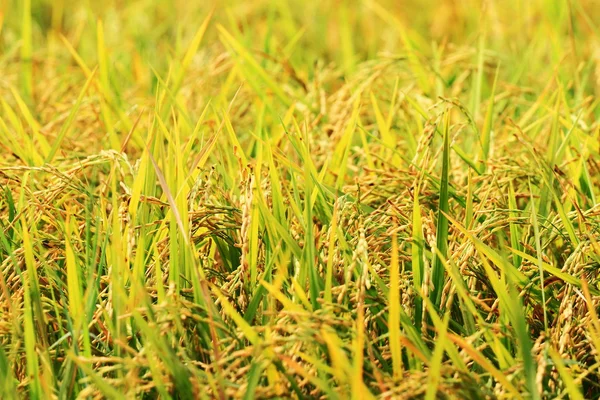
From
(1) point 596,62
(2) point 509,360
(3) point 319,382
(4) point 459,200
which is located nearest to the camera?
(3) point 319,382

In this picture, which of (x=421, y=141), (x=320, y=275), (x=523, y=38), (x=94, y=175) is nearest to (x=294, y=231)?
(x=320, y=275)

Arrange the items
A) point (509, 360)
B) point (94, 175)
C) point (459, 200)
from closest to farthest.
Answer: point (509, 360), point (459, 200), point (94, 175)

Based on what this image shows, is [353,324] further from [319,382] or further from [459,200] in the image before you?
[459,200]

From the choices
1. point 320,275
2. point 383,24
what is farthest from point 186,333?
point 383,24

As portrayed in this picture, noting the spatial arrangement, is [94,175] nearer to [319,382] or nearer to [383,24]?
[319,382]

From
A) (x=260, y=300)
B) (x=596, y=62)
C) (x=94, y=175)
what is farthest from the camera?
(x=596, y=62)

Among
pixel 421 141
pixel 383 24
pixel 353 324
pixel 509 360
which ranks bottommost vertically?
pixel 509 360

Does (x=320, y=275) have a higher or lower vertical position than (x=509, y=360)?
higher

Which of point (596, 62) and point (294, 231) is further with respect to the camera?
point (596, 62)

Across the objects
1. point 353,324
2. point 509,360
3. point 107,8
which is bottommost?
point 509,360
